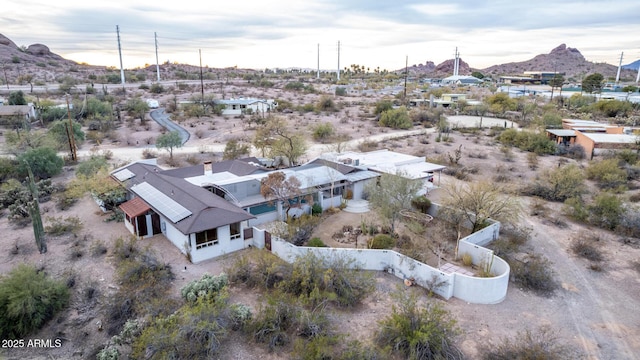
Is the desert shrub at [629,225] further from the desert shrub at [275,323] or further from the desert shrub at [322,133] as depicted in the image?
the desert shrub at [322,133]

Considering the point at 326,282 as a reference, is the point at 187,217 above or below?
above

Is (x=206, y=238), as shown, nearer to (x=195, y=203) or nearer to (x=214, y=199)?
(x=195, y=203)

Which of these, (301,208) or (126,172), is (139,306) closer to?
(301,208)

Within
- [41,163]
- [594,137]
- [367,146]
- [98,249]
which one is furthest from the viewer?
[367,146]

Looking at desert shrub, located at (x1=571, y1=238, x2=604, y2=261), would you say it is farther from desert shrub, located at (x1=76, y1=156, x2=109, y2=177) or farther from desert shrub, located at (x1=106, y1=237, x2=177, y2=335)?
desert shrub, located at (x1=76, y1=156, x2=109, y2=177)

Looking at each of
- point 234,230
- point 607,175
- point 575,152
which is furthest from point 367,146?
point 234,230

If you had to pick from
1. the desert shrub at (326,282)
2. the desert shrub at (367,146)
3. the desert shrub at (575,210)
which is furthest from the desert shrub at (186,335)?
the desert shrub at (367,146)

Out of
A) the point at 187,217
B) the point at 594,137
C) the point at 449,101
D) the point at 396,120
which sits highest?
the point at 449,101
